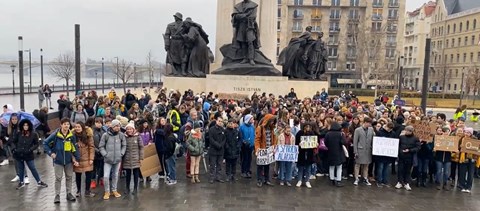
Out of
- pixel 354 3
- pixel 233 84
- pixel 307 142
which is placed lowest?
pixel 307 142

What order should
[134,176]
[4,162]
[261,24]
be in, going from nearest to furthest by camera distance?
1. [134,176]
2. [4,162]
3. [261,24]

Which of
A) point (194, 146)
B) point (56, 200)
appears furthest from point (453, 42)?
point (56, 200)

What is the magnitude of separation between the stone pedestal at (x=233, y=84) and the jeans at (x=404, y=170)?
44.9 ft

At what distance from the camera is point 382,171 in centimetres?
1009

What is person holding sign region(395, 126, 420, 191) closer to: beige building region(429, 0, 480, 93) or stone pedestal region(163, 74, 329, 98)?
stone pedestal region(163, 74, 329, 98)

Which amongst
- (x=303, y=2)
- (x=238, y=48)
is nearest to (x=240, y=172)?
(x=238, y=48)

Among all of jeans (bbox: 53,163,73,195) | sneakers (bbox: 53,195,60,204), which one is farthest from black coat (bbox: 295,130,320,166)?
sneakers (bbox: 53,195,60,204)

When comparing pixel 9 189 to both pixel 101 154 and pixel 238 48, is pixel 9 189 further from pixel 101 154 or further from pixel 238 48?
pixel 238 48

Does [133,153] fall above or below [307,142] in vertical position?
below

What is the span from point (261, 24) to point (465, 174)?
18.6 meters

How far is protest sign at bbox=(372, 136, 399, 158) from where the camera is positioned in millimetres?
9719

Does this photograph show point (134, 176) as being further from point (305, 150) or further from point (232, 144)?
point (305, 150)

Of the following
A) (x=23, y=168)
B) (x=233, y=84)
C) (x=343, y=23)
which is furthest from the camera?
(x=343, y=23)

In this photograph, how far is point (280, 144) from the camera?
31.0 ft
